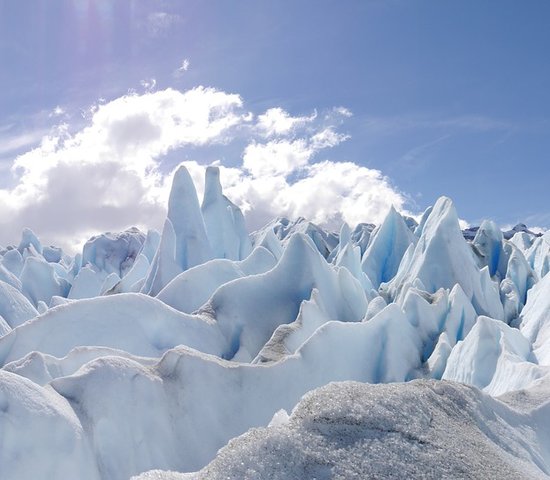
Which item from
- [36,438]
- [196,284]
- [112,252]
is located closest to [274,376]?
[36,438]

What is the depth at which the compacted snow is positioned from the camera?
2.54m

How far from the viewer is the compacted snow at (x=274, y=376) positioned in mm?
2543

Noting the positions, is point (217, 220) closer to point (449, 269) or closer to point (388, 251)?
point (388, 251)

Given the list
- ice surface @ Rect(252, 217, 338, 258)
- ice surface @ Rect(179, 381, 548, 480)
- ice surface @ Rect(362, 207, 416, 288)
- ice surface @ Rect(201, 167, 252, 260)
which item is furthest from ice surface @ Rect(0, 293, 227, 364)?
ice surface @ Rect(252, 217, 338, 258)

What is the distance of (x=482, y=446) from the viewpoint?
2.89 meters

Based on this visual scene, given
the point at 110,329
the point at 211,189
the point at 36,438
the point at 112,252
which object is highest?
the point at 112,252

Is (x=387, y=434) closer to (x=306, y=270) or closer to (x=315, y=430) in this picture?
(x=315, y=430)

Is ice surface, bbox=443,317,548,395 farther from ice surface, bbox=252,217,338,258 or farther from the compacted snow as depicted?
ice surface, bbox=252,217,338,258

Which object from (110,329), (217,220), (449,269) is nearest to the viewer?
(110,329)

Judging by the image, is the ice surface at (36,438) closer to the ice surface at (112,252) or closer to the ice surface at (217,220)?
the ice surface at (217,220)

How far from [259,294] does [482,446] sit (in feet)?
28.8

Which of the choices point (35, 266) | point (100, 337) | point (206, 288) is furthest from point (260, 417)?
point (35, 266)

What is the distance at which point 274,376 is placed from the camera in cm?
727

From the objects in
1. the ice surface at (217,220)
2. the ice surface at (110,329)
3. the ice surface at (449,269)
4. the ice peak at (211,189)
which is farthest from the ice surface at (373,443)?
the ice surface at (217,220)
